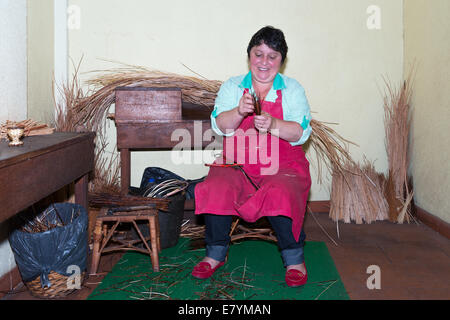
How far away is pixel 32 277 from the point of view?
2006 millimetres

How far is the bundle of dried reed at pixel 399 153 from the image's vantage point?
11.0 feet

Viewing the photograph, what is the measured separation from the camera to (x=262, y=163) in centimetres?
236

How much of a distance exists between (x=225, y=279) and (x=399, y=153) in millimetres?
1954

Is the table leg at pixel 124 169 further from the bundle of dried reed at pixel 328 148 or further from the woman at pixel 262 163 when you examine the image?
the bundle of dried reed at pixel 328 148

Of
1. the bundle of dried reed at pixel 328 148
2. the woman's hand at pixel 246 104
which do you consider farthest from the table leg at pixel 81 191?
the bundle of dried reed at pixel 328 148

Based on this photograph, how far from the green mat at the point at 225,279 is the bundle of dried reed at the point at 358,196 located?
2.34 feet

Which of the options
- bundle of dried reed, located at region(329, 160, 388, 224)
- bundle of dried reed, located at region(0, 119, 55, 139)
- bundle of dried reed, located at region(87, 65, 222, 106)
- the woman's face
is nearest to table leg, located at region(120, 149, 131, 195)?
bundle of dried reed, located at region(87, 65, 222, 106)

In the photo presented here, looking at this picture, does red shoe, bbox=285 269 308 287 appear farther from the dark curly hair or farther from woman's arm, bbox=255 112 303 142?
the dark curly hair

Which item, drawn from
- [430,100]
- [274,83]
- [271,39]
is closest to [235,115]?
[274,83]

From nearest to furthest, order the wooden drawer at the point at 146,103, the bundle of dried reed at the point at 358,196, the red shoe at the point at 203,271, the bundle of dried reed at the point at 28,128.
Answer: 1. the bundle of dried reed at the point at 28,128
2. the red shoe at the point at 203,271
3. the wooden drawer at the point at 146,103
4. the bundle of dried reed at the point at 358,196

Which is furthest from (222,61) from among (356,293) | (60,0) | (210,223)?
(356,293)
